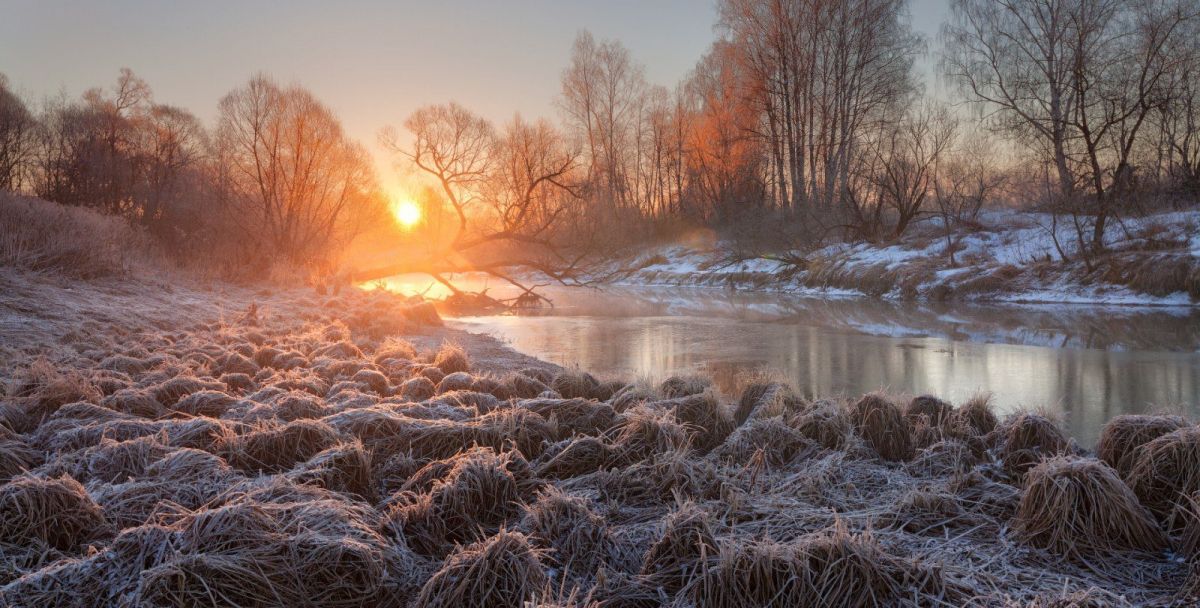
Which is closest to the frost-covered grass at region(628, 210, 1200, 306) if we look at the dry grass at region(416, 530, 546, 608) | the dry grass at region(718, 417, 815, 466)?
the dry grass at region(718, 417, 815, 466)

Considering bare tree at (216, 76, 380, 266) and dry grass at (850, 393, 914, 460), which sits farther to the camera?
bare tree at (216, 76, 380, 266)

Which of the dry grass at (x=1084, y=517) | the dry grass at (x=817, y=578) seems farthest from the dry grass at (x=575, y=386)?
the dry grass at (x=1084, y=517)

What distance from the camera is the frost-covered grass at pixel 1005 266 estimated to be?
53.4ft

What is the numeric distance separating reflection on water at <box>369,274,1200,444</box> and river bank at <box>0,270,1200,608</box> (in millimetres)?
2273

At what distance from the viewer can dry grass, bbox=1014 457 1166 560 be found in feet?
9.16

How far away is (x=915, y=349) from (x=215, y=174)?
83.2 ft

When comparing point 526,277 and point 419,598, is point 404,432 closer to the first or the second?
point 419,598

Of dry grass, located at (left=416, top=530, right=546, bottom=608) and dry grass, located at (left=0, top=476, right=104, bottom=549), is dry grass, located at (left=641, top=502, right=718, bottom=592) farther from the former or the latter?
dry grass, located at (left=0, top=476, right=104, bottom=549)

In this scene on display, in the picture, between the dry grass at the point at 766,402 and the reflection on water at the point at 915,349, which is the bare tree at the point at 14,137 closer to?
the reflection on water at the point at 915,349

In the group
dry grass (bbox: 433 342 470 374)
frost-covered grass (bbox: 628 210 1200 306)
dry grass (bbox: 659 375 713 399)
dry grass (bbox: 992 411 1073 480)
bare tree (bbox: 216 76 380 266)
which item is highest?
bare tree (bbox: 216 76 380 266)

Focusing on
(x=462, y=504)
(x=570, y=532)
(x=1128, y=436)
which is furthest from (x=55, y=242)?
(x=1128, y=436)

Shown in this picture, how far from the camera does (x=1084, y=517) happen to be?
9.41 feet

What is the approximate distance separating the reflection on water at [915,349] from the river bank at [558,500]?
227 cm

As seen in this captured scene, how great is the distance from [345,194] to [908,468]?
71.2 ft
